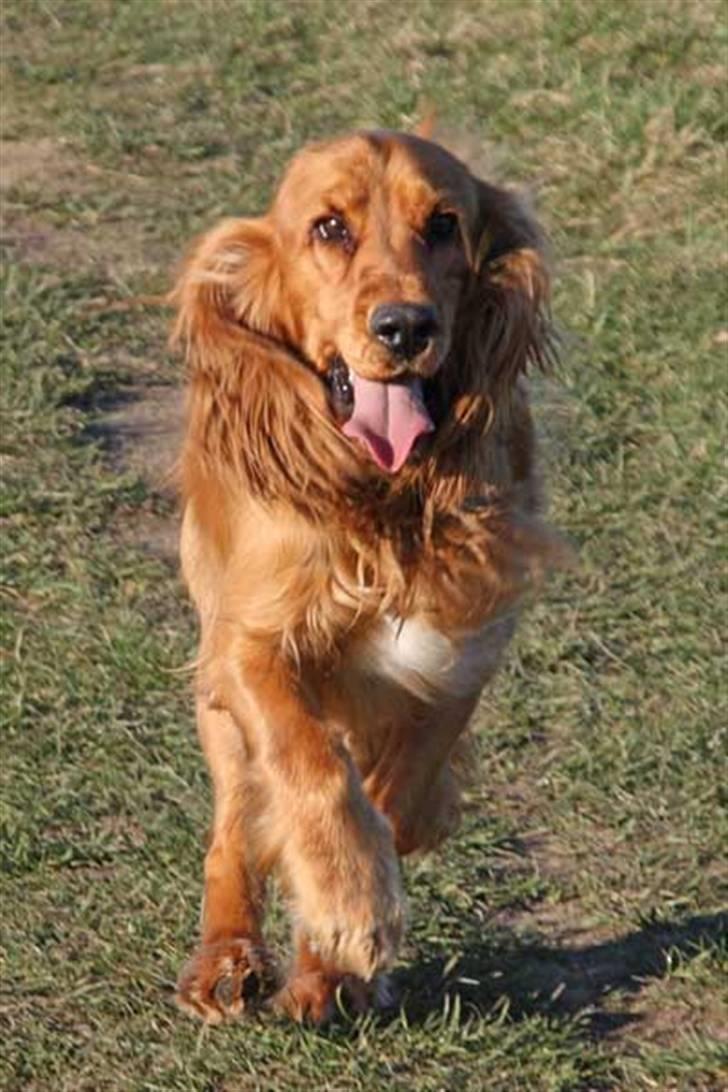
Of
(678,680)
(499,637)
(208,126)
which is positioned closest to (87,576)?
(678,680)

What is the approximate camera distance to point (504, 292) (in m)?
4.60

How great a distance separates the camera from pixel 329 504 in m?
4.53

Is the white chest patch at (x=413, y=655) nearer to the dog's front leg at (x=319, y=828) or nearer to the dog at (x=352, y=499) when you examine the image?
the dog at (x=352, y=499)

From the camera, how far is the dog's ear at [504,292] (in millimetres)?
4543

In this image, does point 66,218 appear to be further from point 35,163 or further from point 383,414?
point 383,414

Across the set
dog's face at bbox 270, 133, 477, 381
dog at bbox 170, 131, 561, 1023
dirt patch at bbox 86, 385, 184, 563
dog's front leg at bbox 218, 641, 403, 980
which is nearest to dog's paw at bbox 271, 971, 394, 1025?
dog at bbox 170, 131, 561, 1023

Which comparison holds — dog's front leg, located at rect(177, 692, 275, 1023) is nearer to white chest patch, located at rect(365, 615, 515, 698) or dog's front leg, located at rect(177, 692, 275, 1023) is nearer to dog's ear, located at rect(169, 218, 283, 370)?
white chest patch, located at rect(365, 615, 515, 698)

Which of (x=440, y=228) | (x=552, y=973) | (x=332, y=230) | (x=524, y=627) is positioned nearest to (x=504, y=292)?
(x=440, y=228)

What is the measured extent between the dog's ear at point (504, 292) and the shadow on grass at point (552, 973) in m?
0.94

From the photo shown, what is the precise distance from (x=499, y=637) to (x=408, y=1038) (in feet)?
2.32

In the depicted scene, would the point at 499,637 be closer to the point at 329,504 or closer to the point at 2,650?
the point at 329,504

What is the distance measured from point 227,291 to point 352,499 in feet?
1.45

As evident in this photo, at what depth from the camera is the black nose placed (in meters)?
4.24

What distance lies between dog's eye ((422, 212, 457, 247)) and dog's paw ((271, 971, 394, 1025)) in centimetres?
115
